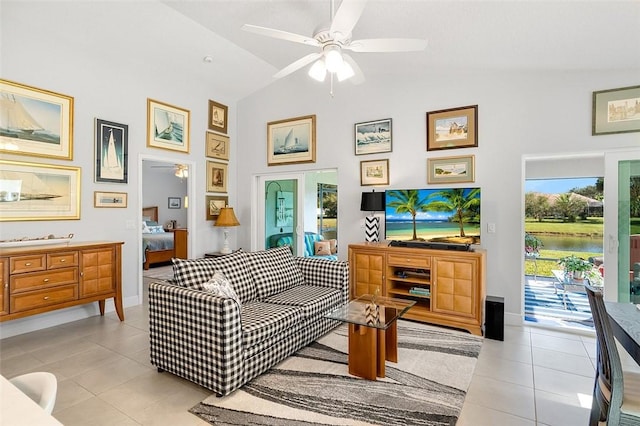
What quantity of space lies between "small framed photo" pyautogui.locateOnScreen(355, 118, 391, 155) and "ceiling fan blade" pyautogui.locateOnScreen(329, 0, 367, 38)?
2236 millimetres

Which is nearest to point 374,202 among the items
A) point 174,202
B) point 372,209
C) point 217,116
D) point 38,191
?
point 372,209

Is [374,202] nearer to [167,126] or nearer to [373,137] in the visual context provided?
[373,137]

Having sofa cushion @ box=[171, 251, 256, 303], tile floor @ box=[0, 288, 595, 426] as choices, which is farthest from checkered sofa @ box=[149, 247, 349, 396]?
tile floor @ box=[0, 288, 595, 426]

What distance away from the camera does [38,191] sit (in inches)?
142

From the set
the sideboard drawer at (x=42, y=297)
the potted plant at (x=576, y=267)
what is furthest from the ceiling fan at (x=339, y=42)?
the potted plant at (x=576, y=267)

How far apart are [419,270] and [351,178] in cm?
167

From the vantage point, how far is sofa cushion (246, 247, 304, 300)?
3.28m

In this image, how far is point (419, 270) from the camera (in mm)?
4086

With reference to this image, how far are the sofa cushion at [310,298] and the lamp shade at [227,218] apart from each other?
238cm

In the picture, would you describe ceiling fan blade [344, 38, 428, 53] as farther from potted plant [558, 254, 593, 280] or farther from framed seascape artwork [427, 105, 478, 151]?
potted plant [558, 254, 593, 280]

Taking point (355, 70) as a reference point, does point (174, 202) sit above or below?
below

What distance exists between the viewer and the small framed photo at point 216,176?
559 centimetres

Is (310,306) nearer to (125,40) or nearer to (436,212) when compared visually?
(436,212)

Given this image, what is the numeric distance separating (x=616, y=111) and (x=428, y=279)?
2577 millimetres
